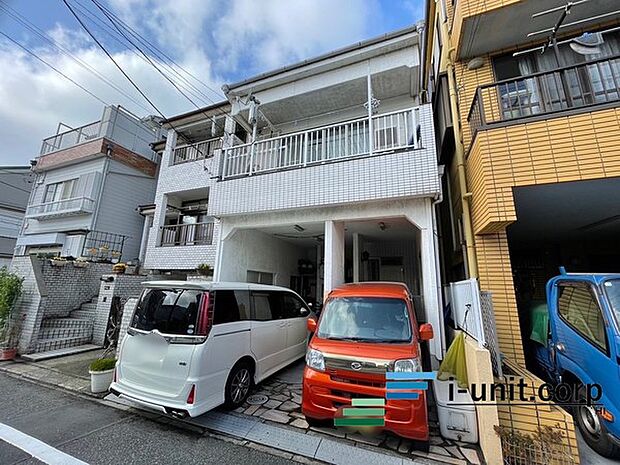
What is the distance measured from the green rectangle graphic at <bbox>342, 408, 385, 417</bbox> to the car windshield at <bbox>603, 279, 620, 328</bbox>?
2.99 meters

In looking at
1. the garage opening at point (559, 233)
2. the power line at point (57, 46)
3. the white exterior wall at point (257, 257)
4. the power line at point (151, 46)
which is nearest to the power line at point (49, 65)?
the power line at point (57, 46)

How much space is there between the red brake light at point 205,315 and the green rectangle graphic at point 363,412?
2.17 meters

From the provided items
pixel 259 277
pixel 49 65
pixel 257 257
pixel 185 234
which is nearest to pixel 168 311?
pixel 257 257

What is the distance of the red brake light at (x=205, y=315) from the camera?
3.71 meters

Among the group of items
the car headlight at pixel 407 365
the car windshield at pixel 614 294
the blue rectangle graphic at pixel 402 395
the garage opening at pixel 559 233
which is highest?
the garage opening at pixel 559 233

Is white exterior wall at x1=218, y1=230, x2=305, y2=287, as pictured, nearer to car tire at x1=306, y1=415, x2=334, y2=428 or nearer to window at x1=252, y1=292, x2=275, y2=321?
window at x1=252, y1=292, x2=275, y2=321

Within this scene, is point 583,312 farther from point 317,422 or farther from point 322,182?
point 322,182

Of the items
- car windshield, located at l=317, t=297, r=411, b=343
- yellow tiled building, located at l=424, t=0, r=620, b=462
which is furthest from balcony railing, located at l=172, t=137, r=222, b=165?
car windshield, located at l=317, t=297, r=411, b=343

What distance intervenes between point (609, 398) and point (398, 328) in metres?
2.31

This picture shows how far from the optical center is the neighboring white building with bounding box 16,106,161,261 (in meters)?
13.9

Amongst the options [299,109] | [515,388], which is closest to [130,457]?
[515,388]

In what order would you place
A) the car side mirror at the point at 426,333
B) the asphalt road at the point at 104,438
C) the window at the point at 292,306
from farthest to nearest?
the window at the point at 292,306
the car side mirror at the point at 426,333
the asphalt road at the point at 104,438

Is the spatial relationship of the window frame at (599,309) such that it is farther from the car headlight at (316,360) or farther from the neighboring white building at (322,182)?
the car headlight at (316,360)

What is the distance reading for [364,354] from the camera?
3.47 metres
